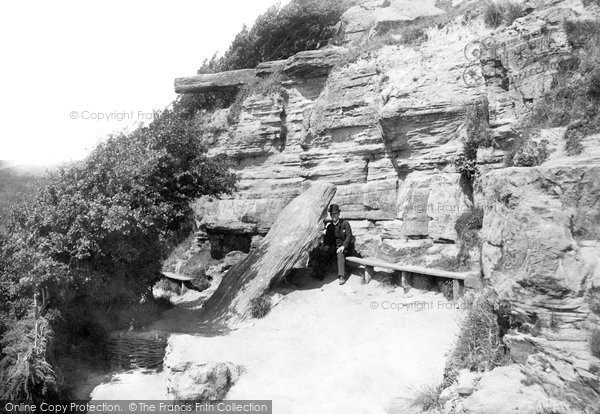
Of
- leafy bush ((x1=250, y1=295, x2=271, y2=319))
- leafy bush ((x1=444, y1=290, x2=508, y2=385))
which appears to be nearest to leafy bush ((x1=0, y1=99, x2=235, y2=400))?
leafy bush ((x1=250, y1=295, x2=271, y2=319))

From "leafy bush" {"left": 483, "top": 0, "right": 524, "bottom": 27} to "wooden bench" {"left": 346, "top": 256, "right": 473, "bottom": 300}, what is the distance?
6366mm

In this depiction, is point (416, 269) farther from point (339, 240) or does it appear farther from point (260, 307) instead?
point (260, 307)

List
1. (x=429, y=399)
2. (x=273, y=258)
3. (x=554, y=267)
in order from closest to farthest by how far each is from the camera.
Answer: (x=554, y=267) → (x=429, y=399) → (x=273, y=258)

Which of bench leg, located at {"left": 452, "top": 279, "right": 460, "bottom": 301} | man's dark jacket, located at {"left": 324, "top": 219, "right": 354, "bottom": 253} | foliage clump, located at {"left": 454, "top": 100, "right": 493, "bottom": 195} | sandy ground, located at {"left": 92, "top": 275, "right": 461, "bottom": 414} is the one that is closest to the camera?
sandy ground, located at {"left": 92, "top": 275, "right": 461, "bottom": 414}

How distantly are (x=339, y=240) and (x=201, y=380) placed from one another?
199 inches

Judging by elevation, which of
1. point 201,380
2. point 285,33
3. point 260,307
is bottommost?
point 201,380

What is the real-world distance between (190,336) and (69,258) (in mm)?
2647

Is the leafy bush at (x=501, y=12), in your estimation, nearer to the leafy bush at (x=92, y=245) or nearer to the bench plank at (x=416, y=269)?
the bench plank at (x=416, y=269)

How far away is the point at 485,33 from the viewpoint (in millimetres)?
12742

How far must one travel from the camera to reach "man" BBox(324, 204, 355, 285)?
11.6 m

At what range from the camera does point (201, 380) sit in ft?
26.2

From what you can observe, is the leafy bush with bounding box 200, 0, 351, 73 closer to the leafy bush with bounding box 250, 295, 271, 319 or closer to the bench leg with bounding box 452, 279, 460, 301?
the leafy bush with bounding box 250, 295, 271, 319

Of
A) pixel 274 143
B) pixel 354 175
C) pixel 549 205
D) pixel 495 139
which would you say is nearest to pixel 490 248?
pixel 549 205

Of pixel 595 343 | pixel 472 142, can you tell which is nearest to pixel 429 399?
pixel 595 343
